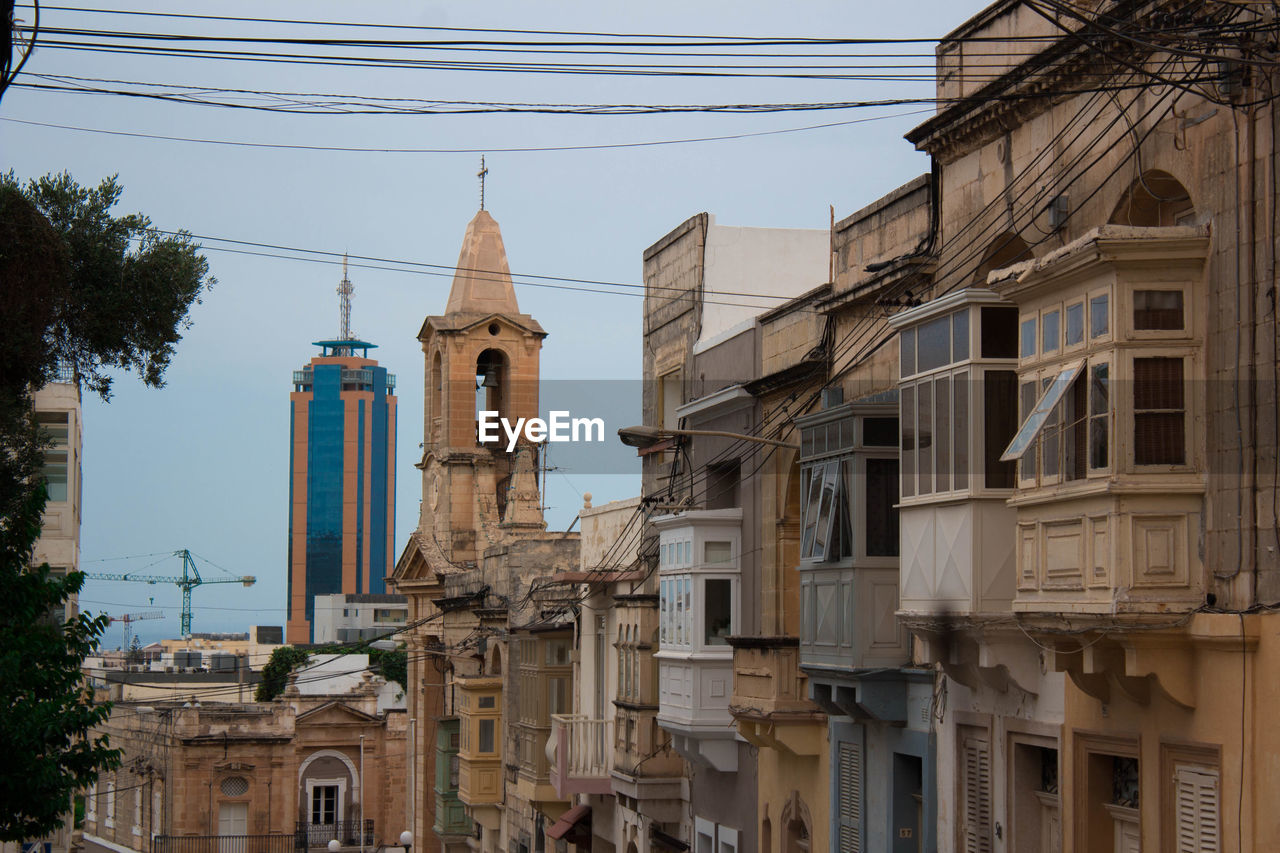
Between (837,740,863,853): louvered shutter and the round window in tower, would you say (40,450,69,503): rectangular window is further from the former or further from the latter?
the round window in tower

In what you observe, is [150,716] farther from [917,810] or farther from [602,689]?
[917,810]

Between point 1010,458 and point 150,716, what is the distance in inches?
2181

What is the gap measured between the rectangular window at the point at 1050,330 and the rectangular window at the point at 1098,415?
0.73m

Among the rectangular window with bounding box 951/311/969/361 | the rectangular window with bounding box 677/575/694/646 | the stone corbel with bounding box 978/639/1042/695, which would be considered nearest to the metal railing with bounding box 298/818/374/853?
the rectangular window with bounding box 677/575/694/646

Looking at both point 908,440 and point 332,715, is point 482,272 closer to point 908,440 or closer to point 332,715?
point 332,715

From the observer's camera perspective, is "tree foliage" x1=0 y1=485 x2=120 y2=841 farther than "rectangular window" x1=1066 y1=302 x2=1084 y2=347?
Yes

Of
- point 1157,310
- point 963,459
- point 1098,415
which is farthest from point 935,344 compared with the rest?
point 1157,310

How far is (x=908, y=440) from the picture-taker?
16.1 m

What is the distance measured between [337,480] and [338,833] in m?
122

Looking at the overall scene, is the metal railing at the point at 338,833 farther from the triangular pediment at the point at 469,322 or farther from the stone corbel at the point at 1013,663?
the stone corbel at the point at 1013,663

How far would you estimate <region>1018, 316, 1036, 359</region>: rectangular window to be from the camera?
13969 millimetres

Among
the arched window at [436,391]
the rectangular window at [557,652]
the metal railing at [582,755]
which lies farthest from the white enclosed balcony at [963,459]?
the arched window at [436,391]

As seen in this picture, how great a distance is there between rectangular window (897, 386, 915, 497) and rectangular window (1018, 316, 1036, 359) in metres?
1.95

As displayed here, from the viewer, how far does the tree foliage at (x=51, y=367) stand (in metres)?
14.5
